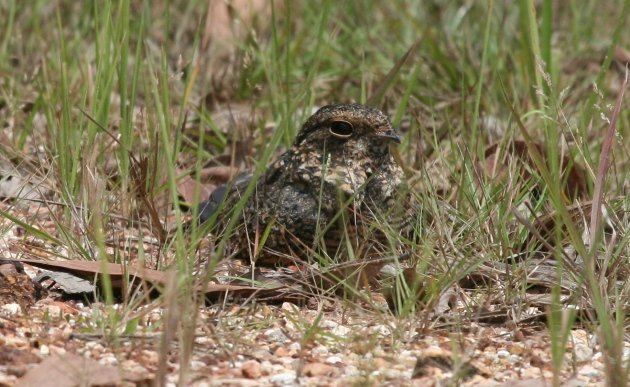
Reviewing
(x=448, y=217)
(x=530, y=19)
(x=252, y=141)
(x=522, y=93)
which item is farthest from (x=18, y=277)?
(x=522, y=93)

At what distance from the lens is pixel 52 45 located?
18.2ft

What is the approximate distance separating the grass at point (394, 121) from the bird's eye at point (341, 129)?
0.16 meters

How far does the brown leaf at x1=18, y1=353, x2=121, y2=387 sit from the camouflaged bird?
112 centimetres

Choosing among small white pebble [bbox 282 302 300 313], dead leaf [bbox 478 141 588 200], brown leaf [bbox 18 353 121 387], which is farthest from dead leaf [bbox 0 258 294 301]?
dead leaf [bbox 478 141 588 200]

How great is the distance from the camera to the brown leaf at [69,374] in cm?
263

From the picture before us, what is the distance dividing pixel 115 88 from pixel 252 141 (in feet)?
3.08

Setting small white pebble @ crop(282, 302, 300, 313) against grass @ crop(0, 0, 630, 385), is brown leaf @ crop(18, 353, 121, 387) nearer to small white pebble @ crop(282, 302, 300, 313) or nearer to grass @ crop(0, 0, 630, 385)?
grass @ crop(0, 0, 630, 385)

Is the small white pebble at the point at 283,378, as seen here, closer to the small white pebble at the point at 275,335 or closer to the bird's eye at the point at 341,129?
the small white pebble at the point at 275,335

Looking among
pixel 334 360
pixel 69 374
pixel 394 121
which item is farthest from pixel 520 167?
pixel 69 374

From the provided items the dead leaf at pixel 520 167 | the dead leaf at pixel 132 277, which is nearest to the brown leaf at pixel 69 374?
the dead leaf at pixel 132 277

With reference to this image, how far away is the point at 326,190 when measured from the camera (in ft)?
13.0

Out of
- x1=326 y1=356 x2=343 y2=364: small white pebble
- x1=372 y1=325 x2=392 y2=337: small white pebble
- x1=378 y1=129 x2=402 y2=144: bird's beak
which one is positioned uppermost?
x1=378 y1=129 x2=402 y2=144: bird's beak

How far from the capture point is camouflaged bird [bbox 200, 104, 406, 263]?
3.85 meters

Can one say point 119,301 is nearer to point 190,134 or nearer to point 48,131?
point 48,131
